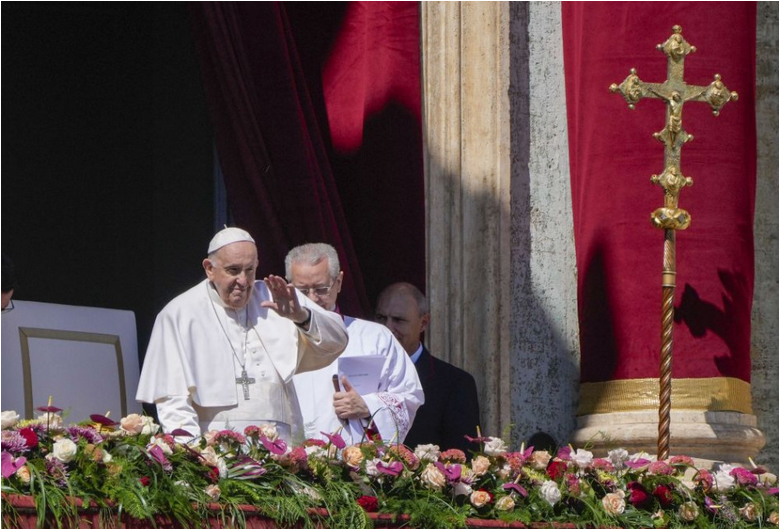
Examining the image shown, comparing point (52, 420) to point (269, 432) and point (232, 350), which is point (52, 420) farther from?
point (232, 350)

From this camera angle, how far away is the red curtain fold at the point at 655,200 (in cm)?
590

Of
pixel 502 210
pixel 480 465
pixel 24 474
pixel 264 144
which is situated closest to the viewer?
pixel 24 474

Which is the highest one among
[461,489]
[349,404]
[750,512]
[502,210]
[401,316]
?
[502,210]

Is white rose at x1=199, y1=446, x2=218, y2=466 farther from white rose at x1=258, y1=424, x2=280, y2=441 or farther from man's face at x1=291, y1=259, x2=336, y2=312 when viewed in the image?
man's face at x1=291, y1=259, x2=336, y2=312

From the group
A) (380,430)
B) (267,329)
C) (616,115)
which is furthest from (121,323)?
(616,115)

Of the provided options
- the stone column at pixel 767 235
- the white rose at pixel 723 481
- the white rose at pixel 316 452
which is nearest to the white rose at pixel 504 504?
the white rose at pixel 316 452

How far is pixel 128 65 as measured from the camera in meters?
7.14

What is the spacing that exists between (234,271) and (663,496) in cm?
152

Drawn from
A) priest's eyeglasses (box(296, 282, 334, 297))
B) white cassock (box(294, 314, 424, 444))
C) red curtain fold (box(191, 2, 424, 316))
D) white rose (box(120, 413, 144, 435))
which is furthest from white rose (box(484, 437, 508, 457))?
red curtain fold (box(191, 2, 424, 316))

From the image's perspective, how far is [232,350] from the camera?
16.3 feet

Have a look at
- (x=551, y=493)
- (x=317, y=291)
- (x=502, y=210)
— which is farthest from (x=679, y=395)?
(x=551, y=493)

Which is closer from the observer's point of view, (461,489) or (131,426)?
(131,426)

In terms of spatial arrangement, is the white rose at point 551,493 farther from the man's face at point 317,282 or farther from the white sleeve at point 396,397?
the man's face at point 317,282

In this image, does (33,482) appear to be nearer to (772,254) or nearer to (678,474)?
(678,474)
